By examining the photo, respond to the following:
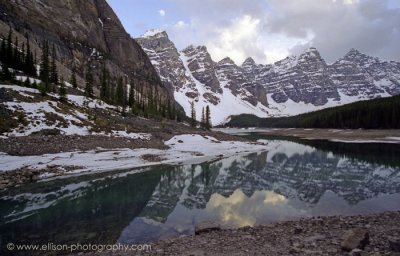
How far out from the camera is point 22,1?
144375 millimetres

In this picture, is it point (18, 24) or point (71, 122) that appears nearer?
point (71, 122)

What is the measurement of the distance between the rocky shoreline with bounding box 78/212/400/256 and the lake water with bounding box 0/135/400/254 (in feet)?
8.31

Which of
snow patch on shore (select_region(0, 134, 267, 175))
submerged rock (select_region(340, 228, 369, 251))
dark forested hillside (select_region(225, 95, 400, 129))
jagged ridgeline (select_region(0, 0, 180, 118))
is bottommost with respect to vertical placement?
submerged rock (select_region(340, 228, 369, 251))

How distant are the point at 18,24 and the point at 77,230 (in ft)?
430

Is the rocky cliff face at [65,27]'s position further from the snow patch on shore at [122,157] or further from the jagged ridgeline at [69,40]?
the snow patch on shore at [122,157]

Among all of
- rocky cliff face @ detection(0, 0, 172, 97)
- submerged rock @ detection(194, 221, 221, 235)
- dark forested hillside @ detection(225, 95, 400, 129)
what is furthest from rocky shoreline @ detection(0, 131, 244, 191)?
dark forested hillside @ detection(225, 95, 400, 129)

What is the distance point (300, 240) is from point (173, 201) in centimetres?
1353

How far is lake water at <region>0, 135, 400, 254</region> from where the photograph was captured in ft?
59.8

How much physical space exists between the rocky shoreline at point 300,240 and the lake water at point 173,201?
253cm

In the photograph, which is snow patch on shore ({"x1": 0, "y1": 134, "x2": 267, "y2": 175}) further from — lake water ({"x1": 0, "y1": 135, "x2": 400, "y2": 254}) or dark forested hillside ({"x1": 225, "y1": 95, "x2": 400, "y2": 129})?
dark forested hillside ({"x1": 225, "y1": 95, "x2": 400, "y2": 129})

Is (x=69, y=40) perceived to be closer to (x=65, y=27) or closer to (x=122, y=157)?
(x=65, y=27)

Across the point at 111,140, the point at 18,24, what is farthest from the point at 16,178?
the point at 18,24

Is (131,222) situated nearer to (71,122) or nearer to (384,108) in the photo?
(71,122)

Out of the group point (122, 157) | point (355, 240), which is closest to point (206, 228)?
point (355, 240)
